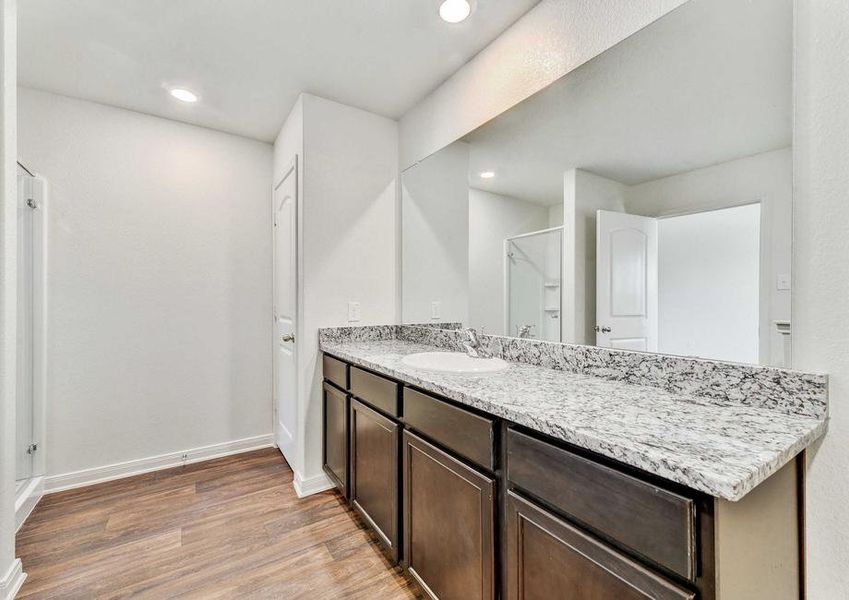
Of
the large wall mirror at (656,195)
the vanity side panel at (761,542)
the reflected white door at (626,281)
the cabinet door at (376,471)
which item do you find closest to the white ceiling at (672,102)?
the large wall mirror at (656,195)

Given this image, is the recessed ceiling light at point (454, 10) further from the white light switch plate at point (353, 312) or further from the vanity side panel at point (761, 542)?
the vanity side panel at point (761, 542)

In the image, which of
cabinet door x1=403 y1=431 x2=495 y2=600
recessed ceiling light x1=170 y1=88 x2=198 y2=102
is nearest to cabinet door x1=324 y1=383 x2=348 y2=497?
cabinet door x1=403 y1=431 x2=495 y2=600

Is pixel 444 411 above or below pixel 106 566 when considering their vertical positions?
above

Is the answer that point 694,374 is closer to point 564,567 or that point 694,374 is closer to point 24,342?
point 564,567

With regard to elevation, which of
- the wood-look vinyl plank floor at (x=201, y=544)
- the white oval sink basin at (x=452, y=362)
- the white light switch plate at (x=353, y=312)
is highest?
the white light switch plate at (x=353, y=312)

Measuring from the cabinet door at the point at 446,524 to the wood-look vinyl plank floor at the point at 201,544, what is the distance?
28 cm

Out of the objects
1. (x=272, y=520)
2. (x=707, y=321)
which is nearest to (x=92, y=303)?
(x=272, y=520)

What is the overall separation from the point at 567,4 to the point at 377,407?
1.77 m

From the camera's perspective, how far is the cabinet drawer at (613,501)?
2.19ft

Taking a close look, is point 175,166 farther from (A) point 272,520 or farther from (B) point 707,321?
(B) point 707,321

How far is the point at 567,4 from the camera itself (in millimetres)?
1449

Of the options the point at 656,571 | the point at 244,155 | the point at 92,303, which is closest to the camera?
the point at 656,571

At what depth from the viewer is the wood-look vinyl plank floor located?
4.99 ft

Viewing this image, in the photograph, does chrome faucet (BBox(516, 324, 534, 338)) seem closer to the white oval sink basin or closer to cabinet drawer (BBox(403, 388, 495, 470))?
the white oval sink basin
